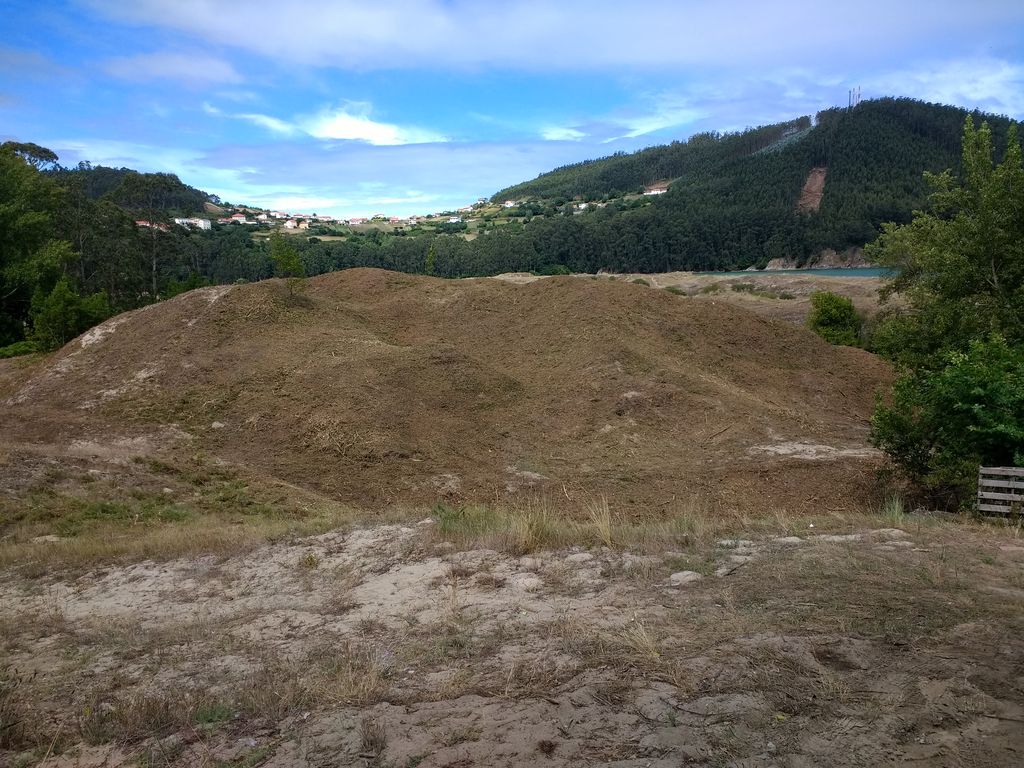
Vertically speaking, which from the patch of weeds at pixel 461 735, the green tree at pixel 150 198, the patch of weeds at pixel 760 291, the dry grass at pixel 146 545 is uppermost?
the green tree at pixel 150 198

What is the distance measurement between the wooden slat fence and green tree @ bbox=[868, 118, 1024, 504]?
0.41 metres

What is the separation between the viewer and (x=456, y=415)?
16406mm

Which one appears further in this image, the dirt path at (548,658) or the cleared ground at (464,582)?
the cleared ground at (464,582)

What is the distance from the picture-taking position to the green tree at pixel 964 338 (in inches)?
374

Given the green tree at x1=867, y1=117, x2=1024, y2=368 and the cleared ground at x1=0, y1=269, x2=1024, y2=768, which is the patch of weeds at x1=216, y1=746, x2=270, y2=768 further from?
the green tree at x1=867, y1=117, x2=1024, y2=368

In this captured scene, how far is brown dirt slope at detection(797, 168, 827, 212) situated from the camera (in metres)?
98.1

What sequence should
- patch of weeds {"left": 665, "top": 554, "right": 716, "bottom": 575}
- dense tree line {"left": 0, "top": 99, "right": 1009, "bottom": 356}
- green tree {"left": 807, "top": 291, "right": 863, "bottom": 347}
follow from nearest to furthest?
1. patch of weeds {"left": 665, "top": 554, "right": 716, "bottom": 575}
2. green tree {"left": 807, "top": 291, "right": 863, "bottom": 347}
3. dense tree line {"left": 0, "top": 99, "right": 1009, "bottom": 356}

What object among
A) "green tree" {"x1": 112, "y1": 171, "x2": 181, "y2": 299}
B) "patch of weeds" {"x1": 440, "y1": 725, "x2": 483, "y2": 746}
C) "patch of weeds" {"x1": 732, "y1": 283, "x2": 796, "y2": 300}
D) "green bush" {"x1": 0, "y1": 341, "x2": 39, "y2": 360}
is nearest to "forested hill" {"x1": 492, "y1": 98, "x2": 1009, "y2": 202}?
"patch of weeds" {"x1": 732, "y1": 283, "x2": 796, "y2": 300}

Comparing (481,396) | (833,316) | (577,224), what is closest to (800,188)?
(577,224)

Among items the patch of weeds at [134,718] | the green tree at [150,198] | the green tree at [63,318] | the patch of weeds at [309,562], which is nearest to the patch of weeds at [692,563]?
the patch of weeds at [309,562]

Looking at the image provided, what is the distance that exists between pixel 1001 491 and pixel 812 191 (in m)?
105

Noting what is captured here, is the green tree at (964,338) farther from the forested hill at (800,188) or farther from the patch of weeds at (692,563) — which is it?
the forested hill at (800,188)

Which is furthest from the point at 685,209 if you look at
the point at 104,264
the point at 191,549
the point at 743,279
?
the point at 191,549

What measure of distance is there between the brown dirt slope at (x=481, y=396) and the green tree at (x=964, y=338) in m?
1.81
